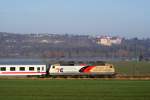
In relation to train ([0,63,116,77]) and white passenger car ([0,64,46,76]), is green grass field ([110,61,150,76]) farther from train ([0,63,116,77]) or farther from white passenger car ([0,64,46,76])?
white passenger car ([0,64,46,76])

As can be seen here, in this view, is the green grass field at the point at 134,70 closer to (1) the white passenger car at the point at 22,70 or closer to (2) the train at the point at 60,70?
(2) the train at the point at 60,70

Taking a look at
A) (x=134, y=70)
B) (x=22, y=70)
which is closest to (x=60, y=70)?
(x=22, y=70)

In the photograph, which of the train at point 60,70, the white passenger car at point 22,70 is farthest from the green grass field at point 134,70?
the white passenger car at point 22,70

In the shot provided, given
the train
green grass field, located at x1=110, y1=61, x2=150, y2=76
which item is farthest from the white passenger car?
green grass field, located at x1=110, y1=61, x2=150, y2=76

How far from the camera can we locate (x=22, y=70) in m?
74.4

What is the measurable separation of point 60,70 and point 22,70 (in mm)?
6488

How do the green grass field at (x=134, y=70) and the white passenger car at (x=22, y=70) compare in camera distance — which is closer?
the white passenger car at (x=22, y=70)

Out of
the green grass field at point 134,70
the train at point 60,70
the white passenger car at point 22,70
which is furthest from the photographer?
the green grass field at point 134,70

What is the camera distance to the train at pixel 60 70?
7438 cm

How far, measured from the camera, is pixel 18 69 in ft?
244

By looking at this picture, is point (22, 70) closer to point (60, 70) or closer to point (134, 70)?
point (60, 70)

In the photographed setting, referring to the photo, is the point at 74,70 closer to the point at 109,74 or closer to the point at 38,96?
the point at 109,74

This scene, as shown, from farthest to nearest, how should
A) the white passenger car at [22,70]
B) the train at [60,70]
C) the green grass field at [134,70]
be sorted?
the green grass field at [134,70]
the train at [60,70]
the white passenger car at [22,70]

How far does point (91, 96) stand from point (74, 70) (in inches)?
1518
